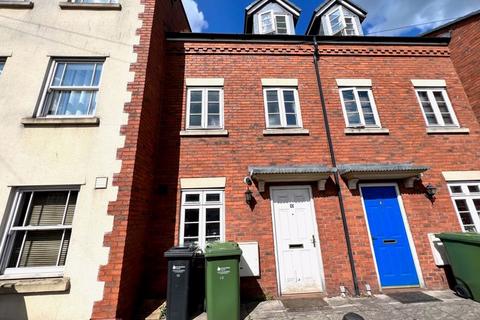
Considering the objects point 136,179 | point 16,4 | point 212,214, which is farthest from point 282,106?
point 16,4

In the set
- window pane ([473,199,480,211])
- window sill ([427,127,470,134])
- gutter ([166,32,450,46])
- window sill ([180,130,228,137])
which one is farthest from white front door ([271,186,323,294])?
gutter ([166,32,450,46])

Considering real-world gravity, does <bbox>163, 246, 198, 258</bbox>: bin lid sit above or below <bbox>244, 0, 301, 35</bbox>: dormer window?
below

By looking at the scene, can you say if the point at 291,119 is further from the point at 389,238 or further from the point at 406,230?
the point at 406,230

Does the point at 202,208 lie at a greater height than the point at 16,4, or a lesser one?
lesser

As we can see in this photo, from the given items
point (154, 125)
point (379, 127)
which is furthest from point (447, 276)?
point (154, 125)

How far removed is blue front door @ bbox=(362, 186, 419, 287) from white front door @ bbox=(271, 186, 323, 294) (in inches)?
62.8

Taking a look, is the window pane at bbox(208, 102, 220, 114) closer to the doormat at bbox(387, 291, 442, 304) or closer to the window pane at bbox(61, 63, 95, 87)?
the window pane at bbox(61, 63, 95, 87)

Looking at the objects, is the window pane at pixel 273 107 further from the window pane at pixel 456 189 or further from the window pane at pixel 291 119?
the window pane at pixel 456 189

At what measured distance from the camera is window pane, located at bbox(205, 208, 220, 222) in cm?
547

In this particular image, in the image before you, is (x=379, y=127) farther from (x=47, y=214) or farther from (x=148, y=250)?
(x=47, y=214)

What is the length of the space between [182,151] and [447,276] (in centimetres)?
767

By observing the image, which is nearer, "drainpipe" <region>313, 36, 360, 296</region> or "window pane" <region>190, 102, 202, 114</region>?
"drainpipe" <region>313, 36, 360, 296</region>

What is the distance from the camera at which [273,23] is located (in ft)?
26.1

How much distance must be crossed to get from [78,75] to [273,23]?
22.2 feet
